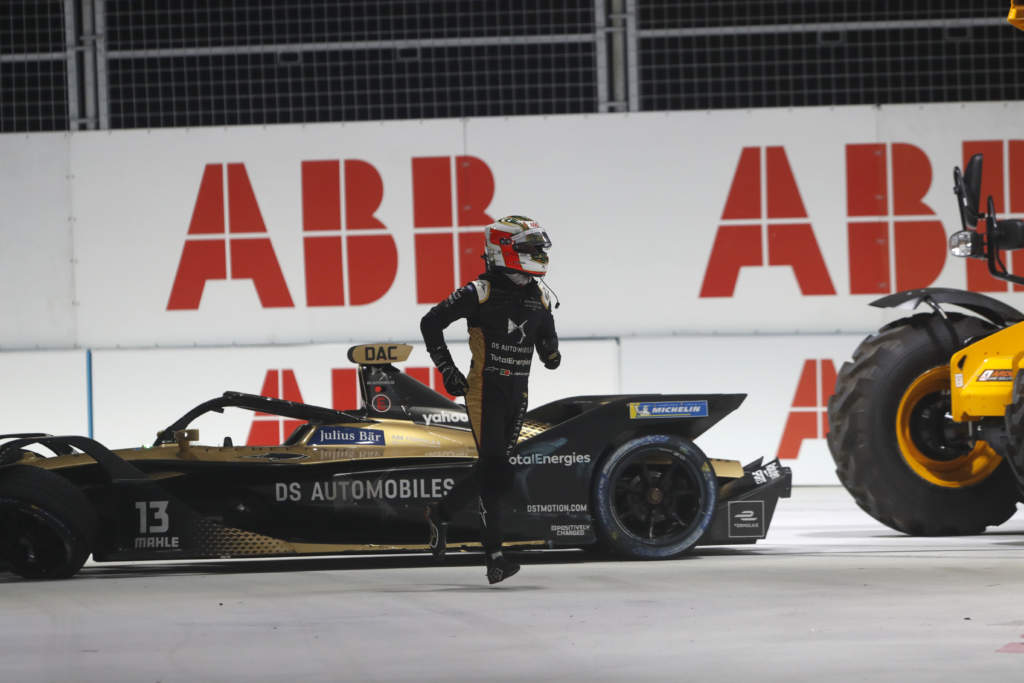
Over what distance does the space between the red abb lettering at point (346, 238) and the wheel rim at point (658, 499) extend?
18.0ft

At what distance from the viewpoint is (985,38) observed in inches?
521

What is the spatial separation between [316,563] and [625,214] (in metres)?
5.63

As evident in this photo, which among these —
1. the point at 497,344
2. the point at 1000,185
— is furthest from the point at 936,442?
the point at 1000,185

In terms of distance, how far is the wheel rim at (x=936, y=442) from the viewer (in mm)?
8609

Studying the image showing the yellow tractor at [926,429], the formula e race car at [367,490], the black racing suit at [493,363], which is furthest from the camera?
the yellow tractor at [926,429]

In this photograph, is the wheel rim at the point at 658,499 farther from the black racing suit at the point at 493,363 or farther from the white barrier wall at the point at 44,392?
the white barrier wall at the point at 44,392

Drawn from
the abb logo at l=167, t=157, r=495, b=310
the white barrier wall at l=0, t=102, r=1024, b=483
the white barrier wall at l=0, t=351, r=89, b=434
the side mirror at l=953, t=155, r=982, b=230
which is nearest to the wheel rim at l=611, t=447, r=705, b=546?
the side mirror at l=953, t=155, r=982, b=230

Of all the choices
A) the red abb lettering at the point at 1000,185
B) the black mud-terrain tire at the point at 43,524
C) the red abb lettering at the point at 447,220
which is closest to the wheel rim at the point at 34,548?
the black mud-terrain tire at the point at 43,524

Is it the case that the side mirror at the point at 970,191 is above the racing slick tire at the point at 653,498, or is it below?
above

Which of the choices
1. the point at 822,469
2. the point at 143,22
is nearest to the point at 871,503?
the point at 822,469

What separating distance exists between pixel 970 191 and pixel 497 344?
2.85m

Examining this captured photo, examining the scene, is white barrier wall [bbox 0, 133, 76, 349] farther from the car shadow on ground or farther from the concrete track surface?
the concrete track surface

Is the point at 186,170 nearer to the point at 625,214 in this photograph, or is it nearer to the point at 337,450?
the point at 625,214

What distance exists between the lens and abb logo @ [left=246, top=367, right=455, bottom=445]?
42.0 ft
